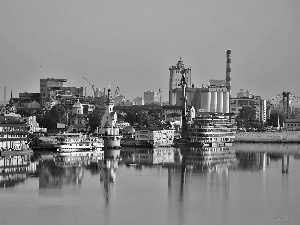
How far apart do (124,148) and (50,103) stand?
21.3 metres

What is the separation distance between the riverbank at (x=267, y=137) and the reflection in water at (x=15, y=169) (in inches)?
951

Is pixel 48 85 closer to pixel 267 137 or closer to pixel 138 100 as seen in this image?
pixel 267 137

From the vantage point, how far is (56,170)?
913 inches

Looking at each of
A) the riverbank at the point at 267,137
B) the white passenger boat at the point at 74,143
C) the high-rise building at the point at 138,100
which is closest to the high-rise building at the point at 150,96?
the high-rise building at the point at 138,100

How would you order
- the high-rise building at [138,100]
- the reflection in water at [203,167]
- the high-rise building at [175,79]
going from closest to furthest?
the reflection in water at [203,167] → the high-rise building at [175,79] → the high-rise building at [138,100]

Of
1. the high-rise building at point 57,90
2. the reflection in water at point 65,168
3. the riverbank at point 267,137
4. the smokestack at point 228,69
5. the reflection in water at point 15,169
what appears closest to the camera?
the reflection in water at point 15,169

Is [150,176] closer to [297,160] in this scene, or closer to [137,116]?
[297,160]

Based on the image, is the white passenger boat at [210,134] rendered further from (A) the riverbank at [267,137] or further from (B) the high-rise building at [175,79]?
(B) the high-rise building at [175,79]

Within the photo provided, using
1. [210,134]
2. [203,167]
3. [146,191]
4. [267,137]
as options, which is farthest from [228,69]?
[146,191]

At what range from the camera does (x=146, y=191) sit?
1928 cm

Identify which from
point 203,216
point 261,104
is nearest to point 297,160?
point 203,216

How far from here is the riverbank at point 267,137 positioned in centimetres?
4859

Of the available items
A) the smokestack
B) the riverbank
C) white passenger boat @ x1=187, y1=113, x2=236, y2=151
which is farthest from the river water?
the smokestack

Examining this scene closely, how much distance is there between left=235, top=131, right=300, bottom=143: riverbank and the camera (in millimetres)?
48594
